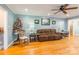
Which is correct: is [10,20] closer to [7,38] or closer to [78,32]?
[7,38]

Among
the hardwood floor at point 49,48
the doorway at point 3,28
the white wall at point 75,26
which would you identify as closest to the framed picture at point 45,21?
the hardwood floor at point 49,48

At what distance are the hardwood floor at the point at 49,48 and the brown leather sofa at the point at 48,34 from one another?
14 cm

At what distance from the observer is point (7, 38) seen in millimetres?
3172

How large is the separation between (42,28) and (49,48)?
0.61 meters

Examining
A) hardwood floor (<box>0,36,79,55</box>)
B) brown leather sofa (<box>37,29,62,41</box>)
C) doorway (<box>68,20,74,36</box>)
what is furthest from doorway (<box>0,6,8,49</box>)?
doorway (<box>68,20,74,36</box>)

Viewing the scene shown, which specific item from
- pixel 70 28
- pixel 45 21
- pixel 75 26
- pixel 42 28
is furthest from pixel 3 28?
pixel 75 26

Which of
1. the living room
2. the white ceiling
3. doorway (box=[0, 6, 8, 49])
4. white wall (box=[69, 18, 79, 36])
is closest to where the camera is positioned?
the white ceiling

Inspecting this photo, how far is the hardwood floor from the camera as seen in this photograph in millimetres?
3105

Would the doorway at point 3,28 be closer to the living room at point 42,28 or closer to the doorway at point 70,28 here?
the living room at point 42,28

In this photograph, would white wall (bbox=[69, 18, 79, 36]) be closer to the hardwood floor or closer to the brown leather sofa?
the hardwood floor

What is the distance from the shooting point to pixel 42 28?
3.27 meters

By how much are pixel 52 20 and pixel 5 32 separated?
1.37 metres

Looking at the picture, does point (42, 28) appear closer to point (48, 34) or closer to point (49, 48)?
point (48, 34)

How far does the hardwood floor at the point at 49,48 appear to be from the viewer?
3.11 m
